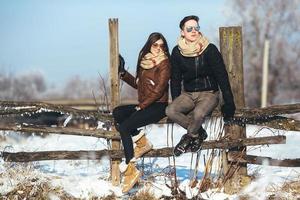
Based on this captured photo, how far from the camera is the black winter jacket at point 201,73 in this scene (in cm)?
692

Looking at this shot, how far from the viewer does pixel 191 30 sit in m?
7.00

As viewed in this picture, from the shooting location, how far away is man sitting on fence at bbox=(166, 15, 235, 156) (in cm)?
695

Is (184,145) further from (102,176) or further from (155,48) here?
(102,176)

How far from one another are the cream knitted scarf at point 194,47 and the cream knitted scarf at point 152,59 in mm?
271

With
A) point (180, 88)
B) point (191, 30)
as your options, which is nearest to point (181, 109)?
point (180, 88)

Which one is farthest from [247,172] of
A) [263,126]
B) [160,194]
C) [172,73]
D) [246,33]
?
[246,33]

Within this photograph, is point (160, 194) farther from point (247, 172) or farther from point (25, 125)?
point (25, 125)

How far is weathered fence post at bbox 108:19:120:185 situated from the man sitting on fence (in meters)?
0.92

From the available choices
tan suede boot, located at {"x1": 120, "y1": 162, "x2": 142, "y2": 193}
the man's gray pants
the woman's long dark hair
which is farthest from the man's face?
tan suede boot, located at {"x1": 120, "y1": 162, "x2": 142, "y2": 193}

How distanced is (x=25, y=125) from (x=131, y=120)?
68.8 inches

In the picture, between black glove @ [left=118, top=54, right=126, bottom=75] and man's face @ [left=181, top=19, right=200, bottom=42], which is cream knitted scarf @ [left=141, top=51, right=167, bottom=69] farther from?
black glove @ [left=118, top=54, right=126, bottom=75]

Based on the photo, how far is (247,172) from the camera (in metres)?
8.00

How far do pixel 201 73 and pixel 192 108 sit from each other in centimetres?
46

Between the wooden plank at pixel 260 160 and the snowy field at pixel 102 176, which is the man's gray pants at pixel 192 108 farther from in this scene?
the wooden plank at pixel 260 160
